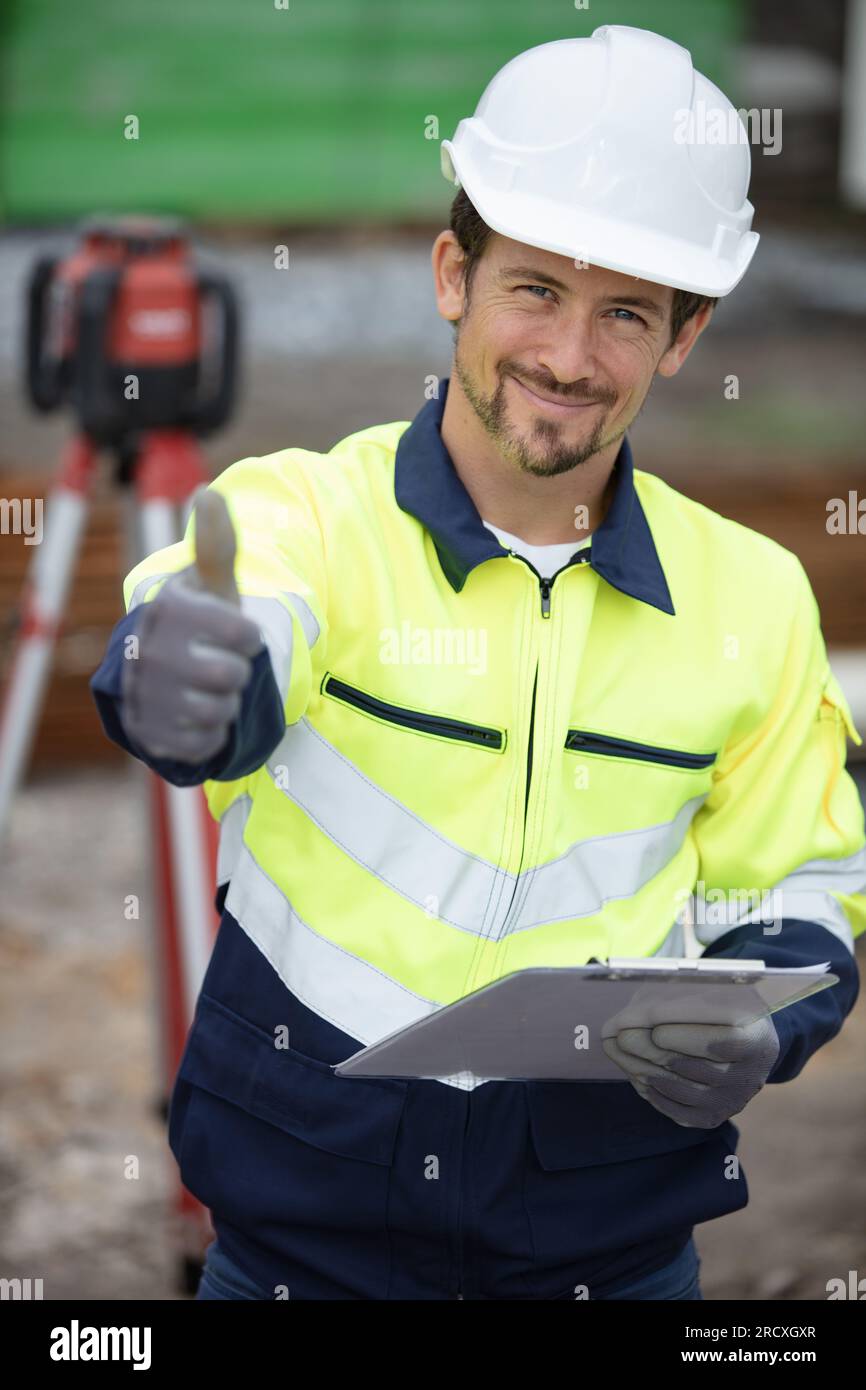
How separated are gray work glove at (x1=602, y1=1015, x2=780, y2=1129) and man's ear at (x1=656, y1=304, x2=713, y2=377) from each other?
0.60 meters

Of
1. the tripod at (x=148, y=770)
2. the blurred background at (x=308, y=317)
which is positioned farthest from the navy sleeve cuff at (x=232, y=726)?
the blurred background at (x=308, y=317)

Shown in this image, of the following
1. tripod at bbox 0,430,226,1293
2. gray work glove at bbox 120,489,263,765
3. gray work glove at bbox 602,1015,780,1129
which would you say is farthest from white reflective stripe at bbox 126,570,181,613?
tripod at bbox 0,430,226,1293

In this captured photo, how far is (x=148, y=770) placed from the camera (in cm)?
284

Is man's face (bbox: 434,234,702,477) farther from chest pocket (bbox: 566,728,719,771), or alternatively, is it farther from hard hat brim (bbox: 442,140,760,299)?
chest pocket (bbox: 566,728,719,771)

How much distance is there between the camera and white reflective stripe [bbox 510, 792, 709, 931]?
5.28 feet

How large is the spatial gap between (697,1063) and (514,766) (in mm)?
301

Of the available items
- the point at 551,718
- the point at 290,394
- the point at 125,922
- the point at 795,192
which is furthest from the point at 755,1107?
the point at 795,192

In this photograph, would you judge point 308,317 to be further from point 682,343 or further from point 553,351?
point 553,351

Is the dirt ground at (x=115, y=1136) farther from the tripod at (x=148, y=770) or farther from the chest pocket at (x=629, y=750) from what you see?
the chest pocket at (x=629, y=750)

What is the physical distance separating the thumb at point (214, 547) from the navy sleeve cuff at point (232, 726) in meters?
0.08

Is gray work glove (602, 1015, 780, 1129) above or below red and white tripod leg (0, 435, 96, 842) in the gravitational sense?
below

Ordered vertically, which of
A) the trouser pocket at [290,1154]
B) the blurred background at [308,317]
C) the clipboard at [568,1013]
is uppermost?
the blurred background at [308,317]

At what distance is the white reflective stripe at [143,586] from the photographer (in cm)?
141

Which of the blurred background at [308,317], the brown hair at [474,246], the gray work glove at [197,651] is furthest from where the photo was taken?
the blurred background at [308,317]
